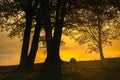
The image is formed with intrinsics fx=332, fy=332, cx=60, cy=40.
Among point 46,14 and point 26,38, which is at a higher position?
point 46,14

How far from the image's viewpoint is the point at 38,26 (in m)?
33.5

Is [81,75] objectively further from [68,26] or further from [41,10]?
[68,26]

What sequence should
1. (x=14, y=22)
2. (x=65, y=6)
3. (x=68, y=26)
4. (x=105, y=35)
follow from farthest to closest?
(x=105, y=35) → (x=68, y=26) → (x=14, y=22) → (x=65, y=6)

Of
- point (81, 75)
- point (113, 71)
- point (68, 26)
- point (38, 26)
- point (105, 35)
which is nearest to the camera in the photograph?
point (81, 75)

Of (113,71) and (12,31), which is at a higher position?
(12,31)

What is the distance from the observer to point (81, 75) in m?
25.5

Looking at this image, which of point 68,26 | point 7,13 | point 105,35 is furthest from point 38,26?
point 105,35

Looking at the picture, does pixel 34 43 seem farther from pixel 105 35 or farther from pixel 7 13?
pixel 105 35

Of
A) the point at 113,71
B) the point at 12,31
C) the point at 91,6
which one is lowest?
the point at 113,71

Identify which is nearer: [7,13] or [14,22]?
[7,13]

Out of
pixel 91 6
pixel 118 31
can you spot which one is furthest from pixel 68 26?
pixel 118 31

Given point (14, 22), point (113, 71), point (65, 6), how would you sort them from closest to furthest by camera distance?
point (113, 71) → point (65, 6) → point (14, 22)

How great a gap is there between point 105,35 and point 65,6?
1078 inches

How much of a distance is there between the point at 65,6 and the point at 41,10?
418cm
